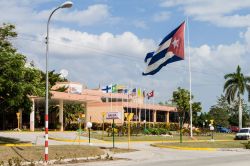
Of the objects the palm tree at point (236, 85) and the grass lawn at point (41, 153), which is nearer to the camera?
the grass lawn at point (41, 153)

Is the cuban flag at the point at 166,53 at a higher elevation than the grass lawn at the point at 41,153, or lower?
higher

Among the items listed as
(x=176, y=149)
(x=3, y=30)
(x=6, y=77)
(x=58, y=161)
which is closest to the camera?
(x=58, y=161)

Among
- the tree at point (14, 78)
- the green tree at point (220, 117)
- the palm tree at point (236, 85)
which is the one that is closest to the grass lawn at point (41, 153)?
the tree at point (14, 78)

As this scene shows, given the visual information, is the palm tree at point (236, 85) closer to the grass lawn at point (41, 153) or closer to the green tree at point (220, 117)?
the green tree at point (220, 117)

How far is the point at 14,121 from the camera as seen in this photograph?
227 ft

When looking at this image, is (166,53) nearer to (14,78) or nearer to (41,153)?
(14,78)

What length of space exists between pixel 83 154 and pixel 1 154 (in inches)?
191

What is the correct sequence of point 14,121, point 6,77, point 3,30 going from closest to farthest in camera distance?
point 6,77 < point 3,30 < point 14,121

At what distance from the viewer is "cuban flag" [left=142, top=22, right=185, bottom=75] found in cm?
3778

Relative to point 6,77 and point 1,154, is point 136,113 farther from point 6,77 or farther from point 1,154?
point 1,154

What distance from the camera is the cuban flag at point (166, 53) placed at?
37.8 meters

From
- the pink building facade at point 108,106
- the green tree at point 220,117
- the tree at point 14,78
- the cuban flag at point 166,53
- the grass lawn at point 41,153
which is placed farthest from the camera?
the green tree at point 220,117

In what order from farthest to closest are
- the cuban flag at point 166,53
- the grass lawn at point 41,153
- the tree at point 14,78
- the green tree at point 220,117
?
the green tree at point 220,117 < the cuban flag at point 166,53 < the tree at point 14,78 < the grass lawn at point 41,153

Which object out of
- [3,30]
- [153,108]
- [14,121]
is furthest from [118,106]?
[3,30]
